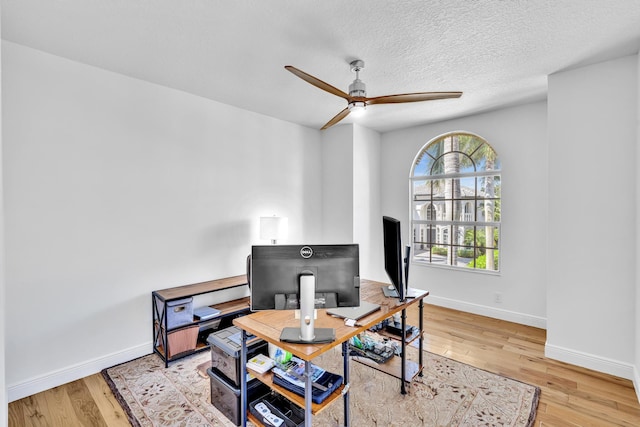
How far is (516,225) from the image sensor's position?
365cm

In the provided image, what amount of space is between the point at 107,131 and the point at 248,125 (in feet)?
4.80

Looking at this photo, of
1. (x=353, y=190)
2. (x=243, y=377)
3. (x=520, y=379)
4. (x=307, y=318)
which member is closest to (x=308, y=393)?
(x=307, y=318)

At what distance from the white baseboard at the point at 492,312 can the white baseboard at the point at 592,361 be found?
0.76 meters

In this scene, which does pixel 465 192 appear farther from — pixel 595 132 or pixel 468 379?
pixel 468 379

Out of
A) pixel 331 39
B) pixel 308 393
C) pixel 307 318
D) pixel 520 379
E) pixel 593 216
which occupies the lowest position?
pixel 520 379

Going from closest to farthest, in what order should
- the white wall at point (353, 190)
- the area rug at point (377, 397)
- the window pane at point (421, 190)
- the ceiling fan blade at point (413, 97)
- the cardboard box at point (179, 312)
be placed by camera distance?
1. the area rug at point (377, 397)
2. the ceiling fan blade at point (413, 97)
3. the cardboard box at point (179, 312)
4. the white wall at point (353, 190)
5. the window pane at point (421, 190)

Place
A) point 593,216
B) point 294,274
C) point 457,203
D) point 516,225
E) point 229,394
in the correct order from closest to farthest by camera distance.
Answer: point 294,274 < point 229,394 < point 593,216 < point 516,225 < point 457,203

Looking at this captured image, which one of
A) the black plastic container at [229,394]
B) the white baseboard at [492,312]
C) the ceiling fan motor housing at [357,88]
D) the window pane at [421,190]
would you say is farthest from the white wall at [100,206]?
the white baseboard at [492,312]

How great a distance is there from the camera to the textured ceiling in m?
1.86

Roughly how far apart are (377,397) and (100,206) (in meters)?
2.70

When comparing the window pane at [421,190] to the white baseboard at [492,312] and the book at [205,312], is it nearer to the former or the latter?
the white baseboard at [492,312]

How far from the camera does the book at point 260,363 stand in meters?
1.74

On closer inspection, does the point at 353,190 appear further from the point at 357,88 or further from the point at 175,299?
the point at 175,299

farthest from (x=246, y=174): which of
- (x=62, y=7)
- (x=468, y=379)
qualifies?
(x=468, y=379)
